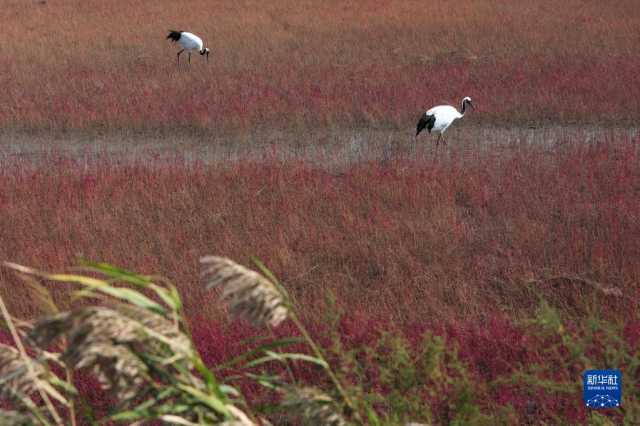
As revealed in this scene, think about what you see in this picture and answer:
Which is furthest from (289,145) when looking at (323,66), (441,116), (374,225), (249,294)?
(249,294)

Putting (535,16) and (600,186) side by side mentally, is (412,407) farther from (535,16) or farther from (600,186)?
(535,16)

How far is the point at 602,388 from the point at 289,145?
346 inches

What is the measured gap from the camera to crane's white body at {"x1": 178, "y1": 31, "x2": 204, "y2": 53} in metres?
17.6

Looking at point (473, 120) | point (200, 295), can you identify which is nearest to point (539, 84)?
point (473, 120)

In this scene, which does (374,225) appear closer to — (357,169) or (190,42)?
(357,169)

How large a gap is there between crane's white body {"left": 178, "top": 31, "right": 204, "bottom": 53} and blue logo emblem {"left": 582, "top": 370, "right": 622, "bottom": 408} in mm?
14536

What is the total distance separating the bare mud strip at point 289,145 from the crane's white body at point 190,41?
451 cm

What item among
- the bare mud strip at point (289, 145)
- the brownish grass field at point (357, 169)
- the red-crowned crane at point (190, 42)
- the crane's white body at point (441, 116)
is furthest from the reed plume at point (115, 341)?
the red-crowned crane at point (190, 42)

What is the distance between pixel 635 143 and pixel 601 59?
623 cm

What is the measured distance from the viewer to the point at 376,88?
15062mm

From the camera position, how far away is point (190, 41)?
17.8 m

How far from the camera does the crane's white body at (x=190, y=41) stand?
694 inches

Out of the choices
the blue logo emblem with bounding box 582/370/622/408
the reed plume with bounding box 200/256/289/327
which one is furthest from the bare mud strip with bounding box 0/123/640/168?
the reed plume with bounding box 200/256/289/327

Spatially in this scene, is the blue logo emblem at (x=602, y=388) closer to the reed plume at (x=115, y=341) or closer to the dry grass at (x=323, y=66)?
the reed plume at (x=115, y=341)
